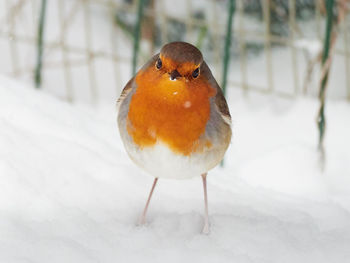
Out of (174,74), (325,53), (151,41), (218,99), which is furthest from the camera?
(151,41)

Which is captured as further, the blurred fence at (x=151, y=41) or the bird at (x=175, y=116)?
the blurred fence at (x=151, y=41)

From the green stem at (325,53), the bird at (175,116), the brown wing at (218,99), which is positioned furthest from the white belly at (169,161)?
the green stem at (325,53)

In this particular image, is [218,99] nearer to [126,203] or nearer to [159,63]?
[159,63]

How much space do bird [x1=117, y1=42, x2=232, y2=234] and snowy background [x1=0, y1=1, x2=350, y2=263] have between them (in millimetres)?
237

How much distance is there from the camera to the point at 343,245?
162cm

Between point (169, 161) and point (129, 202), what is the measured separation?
0.42 m

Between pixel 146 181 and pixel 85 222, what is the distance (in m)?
0.38

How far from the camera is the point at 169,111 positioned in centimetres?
134

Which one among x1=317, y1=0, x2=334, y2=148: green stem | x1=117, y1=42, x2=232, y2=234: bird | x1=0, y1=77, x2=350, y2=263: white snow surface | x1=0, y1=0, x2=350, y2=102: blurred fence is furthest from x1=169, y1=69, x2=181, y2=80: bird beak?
x1=0, y1=0, x2=350, y2=102: blurred fence

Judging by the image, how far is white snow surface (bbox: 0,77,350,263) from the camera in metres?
1.50

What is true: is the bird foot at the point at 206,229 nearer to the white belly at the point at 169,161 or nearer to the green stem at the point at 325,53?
the white belly at the point at 169,161

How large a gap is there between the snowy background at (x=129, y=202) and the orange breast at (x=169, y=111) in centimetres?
29

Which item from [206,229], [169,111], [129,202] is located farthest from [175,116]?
[129,202]

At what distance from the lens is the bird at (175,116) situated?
4.30 ft
